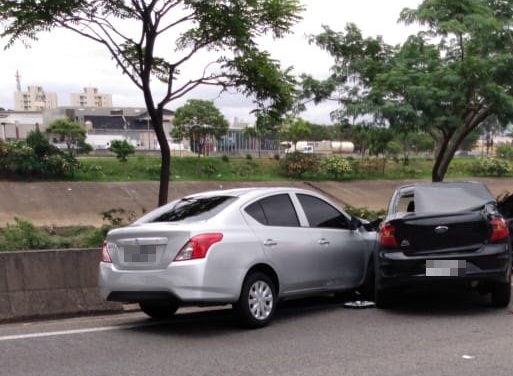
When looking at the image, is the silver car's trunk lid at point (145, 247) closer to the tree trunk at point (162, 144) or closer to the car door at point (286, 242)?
the car door at point (286, 242)

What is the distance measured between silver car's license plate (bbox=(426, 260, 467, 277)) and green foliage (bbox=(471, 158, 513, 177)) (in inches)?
1350

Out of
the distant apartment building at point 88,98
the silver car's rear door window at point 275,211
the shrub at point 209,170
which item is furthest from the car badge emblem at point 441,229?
the distant apartment building at point 88,98

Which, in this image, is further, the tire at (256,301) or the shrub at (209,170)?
the shrub at (209,170)

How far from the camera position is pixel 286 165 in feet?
117

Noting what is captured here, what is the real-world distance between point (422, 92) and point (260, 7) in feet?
14.1

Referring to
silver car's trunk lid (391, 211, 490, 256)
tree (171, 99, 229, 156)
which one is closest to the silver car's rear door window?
silver car's trunk lid (391, 211, 490, 256)

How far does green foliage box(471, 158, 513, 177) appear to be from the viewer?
3941 cm

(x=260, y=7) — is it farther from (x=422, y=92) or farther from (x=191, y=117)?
(x=191, y=117)

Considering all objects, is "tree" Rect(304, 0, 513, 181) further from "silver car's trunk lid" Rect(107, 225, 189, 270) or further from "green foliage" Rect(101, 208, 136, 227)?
"silver car's trunk lid" Rect(107, 225, 189, 270)

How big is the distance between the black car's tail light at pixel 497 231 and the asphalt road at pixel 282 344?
3.03 feet

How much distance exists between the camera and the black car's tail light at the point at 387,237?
7.84 m

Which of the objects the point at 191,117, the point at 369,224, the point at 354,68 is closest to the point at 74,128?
the point at 191,117

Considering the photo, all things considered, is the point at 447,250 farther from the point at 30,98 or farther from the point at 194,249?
the point at 30,98

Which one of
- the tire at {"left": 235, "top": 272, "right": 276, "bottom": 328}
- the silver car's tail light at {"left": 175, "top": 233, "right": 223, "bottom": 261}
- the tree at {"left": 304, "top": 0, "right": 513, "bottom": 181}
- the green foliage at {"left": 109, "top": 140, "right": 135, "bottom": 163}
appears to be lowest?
the tire at {"left": 235, "top": 272, "right": 276, "bottom": 328}
